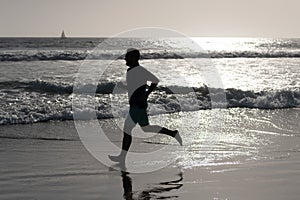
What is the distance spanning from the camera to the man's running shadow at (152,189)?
6.38m

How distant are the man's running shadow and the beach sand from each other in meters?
0.01

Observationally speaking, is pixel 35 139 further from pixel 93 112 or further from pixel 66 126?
pixel 93 112

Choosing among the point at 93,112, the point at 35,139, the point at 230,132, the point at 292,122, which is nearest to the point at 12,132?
the point at 35,139

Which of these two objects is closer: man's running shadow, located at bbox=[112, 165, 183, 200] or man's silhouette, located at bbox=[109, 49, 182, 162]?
man's running shadow, located at bbox=[112, 165, 183, 200]

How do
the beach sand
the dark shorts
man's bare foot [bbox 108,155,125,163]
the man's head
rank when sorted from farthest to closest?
man's bare foot [bbox 108,155,125,163], the dark shorts, the man's head, the beach sand

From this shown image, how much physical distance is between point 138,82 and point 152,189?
6.75ft

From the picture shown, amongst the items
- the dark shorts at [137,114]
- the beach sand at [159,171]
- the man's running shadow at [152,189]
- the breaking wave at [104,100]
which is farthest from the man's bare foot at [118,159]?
the breaking wave at [104,100]

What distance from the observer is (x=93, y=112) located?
46.0ft

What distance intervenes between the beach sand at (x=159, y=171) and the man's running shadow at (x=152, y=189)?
0.04 ft

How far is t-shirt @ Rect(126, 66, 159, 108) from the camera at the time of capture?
26.6 ft

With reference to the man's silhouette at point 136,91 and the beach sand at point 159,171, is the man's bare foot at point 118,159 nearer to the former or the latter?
the man's silhouette at point 136,91

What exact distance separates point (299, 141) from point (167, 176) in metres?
4.36

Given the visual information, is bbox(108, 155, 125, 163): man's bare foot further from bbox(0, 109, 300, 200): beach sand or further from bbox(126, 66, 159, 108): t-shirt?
bbox(126, 66, 159, 108): t-shirt

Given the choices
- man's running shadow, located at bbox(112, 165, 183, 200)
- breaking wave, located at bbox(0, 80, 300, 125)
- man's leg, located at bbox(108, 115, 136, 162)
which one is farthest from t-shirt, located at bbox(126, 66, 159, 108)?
breaking wave, located at bbox(0, 80, 300, 125)
